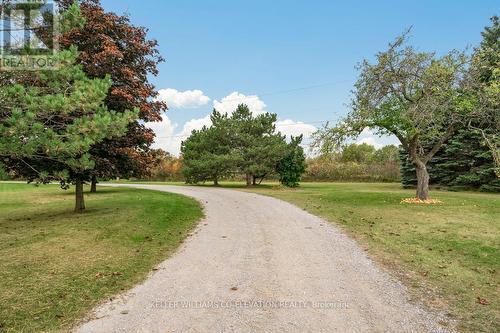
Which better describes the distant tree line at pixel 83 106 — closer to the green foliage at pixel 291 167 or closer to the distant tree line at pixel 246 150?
the distant tree line at pixel 246 150

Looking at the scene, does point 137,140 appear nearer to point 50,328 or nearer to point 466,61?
point 50,328

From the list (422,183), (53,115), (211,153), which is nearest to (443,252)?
(53,115)

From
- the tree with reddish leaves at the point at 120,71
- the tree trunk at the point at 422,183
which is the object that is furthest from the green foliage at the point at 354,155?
the tree with reddish leaves at the point at 120,71

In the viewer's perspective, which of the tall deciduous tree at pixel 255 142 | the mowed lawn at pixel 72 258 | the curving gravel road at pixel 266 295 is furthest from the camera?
the tall deciduous tree at pixel 255 142

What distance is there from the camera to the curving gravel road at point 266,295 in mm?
4188

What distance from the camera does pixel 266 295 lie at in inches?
201

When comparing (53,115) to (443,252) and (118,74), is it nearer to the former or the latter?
(118,74)

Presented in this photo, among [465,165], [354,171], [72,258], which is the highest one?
[465,165]

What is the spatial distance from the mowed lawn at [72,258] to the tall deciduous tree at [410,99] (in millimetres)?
10740

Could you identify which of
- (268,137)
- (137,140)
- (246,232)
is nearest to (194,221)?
(246,232)

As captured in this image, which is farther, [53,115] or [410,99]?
[410,99]

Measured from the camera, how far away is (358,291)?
17.4 feet

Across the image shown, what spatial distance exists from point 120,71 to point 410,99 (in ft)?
48.6

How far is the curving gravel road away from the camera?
419cm
